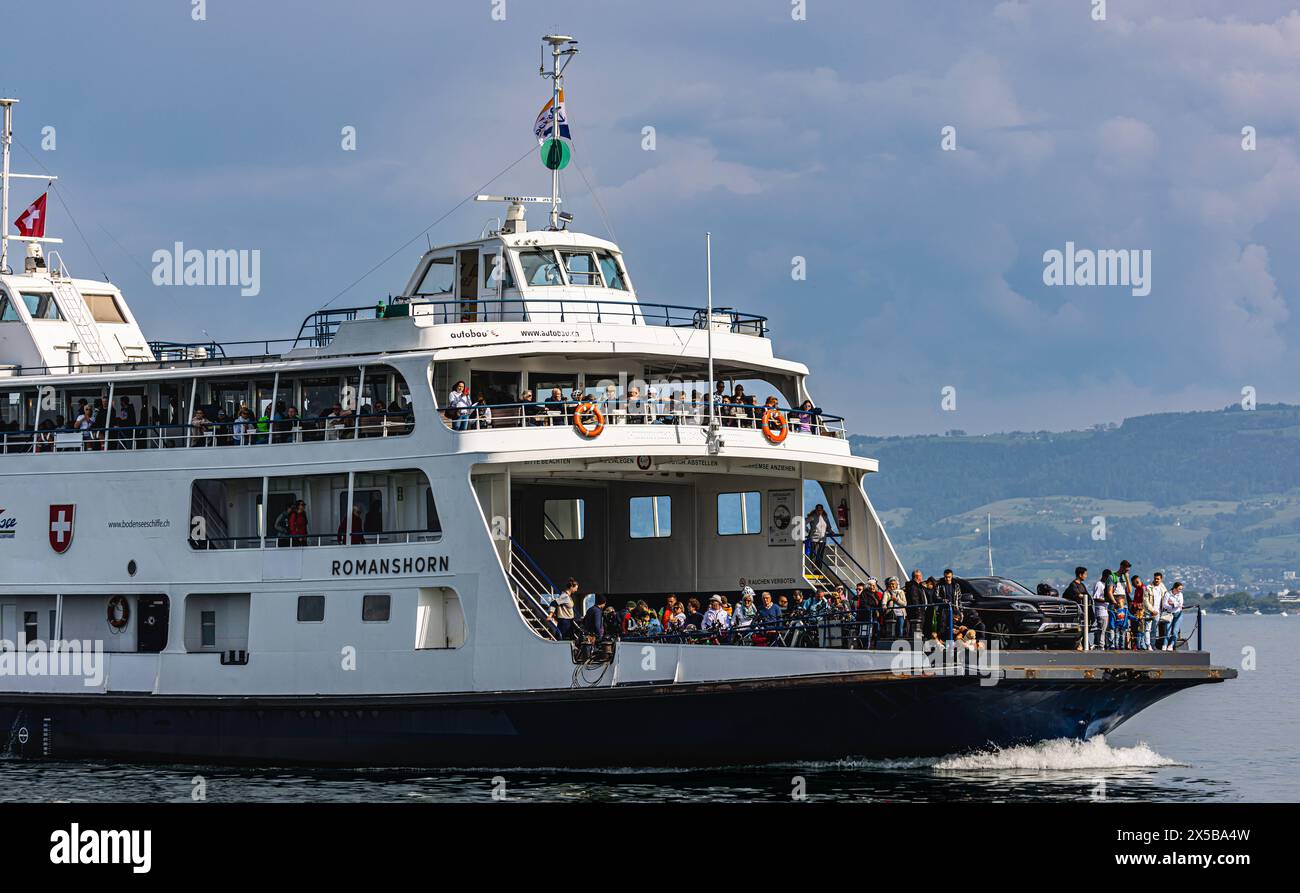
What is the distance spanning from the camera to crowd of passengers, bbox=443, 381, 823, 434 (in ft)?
82.9

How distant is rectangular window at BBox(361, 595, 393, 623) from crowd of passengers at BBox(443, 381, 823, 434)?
2.70 meters

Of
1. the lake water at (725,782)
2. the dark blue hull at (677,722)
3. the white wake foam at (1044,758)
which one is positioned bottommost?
the lake water at (725,782)

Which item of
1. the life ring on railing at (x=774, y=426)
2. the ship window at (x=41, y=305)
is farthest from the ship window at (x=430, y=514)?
the ship window at (x=41, y=305)

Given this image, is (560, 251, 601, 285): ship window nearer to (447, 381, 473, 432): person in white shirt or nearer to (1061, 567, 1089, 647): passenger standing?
(447, 381, 473, 432): person in white shirt

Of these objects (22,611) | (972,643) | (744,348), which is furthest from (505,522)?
(22,611)

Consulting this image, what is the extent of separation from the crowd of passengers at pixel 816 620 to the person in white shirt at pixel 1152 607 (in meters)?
2.56

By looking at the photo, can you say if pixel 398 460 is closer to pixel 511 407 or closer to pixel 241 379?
pixel 511 407

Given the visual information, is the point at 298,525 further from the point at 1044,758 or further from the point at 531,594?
the point at 1044,758

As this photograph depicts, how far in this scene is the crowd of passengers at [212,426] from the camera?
26.0 meters

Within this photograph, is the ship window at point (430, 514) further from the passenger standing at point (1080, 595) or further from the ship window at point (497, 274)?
the passenger standing at point (1080, 595)

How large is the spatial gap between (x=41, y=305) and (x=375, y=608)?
35.8 feet

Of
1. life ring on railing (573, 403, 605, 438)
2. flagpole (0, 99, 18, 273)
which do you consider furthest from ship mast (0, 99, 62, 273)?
life ring on railing (573, 403, 605, 438)

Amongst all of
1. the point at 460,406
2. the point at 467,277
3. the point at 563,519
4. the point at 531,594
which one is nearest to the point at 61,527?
the point at 460,406

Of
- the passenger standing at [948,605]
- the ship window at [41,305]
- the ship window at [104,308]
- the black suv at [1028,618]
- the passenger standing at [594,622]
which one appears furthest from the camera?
the ship window at [104,308]
